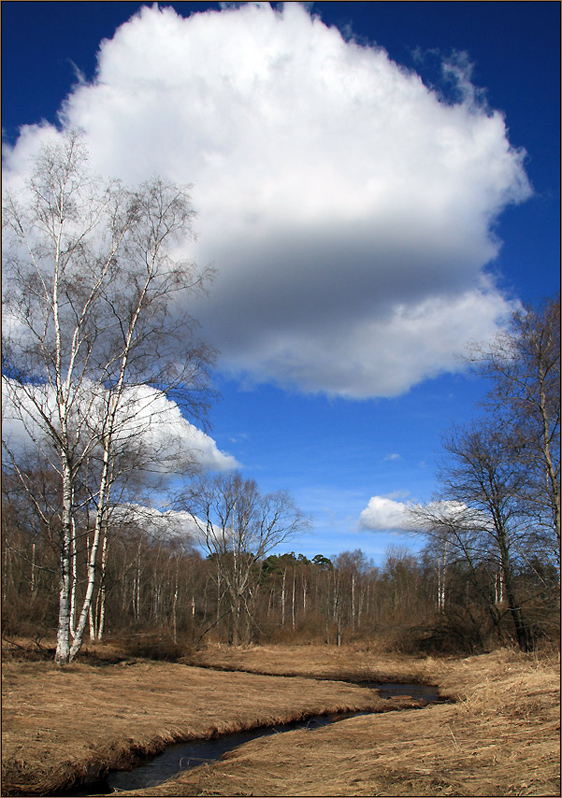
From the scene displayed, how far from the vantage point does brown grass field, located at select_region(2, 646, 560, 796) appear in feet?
17.1

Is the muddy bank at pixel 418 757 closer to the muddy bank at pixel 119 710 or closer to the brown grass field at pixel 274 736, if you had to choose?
the brown grass field at pixel 274 736

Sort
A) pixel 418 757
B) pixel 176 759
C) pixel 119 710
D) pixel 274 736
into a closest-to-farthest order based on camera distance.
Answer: pixel 418 757 < pixel 176 759 < pixel 274 736 < pixel 119 710

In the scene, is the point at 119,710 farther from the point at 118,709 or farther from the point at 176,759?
the point at 176,759

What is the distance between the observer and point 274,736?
8734 millimetres

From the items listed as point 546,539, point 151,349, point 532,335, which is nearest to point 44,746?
point 151,349

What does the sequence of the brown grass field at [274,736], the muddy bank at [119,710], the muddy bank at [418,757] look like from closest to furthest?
the muddy bank at [418,757] < the brown grass field at [274,736] < the muddy bank at [119,710]

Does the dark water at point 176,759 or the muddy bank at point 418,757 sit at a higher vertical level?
the muddy bank at point 418,757

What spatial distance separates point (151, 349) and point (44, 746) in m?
10.4

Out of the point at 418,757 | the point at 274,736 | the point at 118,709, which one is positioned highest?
the point at 418,757

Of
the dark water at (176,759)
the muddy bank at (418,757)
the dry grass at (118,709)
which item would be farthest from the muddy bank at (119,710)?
the muddy bank at (418,757)

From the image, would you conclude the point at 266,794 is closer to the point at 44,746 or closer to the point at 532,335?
the point at 44,746

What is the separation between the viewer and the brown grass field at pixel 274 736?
521 centimetres

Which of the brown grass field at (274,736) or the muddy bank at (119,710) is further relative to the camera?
the muddy bank at (119,710)

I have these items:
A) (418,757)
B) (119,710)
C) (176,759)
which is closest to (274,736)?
(176,759)
